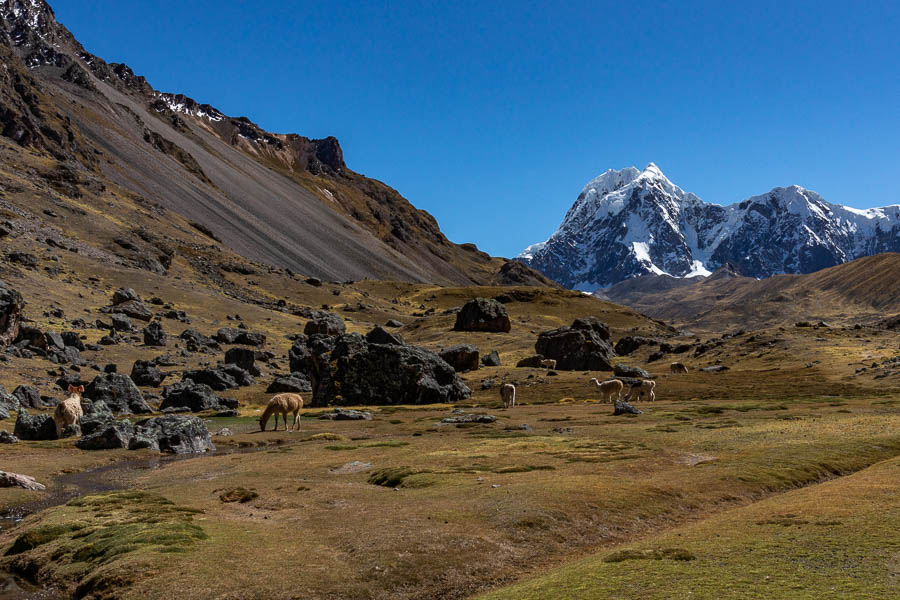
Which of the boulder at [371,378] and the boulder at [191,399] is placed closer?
the boulder at [191,399]

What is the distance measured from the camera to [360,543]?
2061 centimetres

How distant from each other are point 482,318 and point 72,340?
3884 inches

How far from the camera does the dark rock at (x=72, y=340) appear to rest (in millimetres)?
86750

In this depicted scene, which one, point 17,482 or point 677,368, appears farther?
point 677,368

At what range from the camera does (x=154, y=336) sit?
102312 mm

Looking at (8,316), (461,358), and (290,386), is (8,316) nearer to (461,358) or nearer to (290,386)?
(290,386)

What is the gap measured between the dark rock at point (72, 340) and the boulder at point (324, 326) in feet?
185

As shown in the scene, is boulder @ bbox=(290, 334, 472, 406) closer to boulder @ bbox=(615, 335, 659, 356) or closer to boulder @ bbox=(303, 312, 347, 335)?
boulder @ bbox=(303, 312, 347, 335)

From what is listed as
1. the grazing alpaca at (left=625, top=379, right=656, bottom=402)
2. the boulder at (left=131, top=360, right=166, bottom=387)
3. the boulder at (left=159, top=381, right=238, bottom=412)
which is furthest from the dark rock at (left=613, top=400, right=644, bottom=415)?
the boulder at (left=131, top=360, right=166, bottom=387)

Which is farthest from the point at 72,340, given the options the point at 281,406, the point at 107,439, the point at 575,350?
the point at 575,350

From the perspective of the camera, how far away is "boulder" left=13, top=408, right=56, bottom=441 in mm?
45969

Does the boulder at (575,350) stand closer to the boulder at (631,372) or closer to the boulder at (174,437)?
the boulder at (631,372)

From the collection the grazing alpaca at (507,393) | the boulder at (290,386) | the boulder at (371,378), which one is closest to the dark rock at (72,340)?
the boulder at (290,386)

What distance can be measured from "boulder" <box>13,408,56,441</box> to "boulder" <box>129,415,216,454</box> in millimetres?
5465
